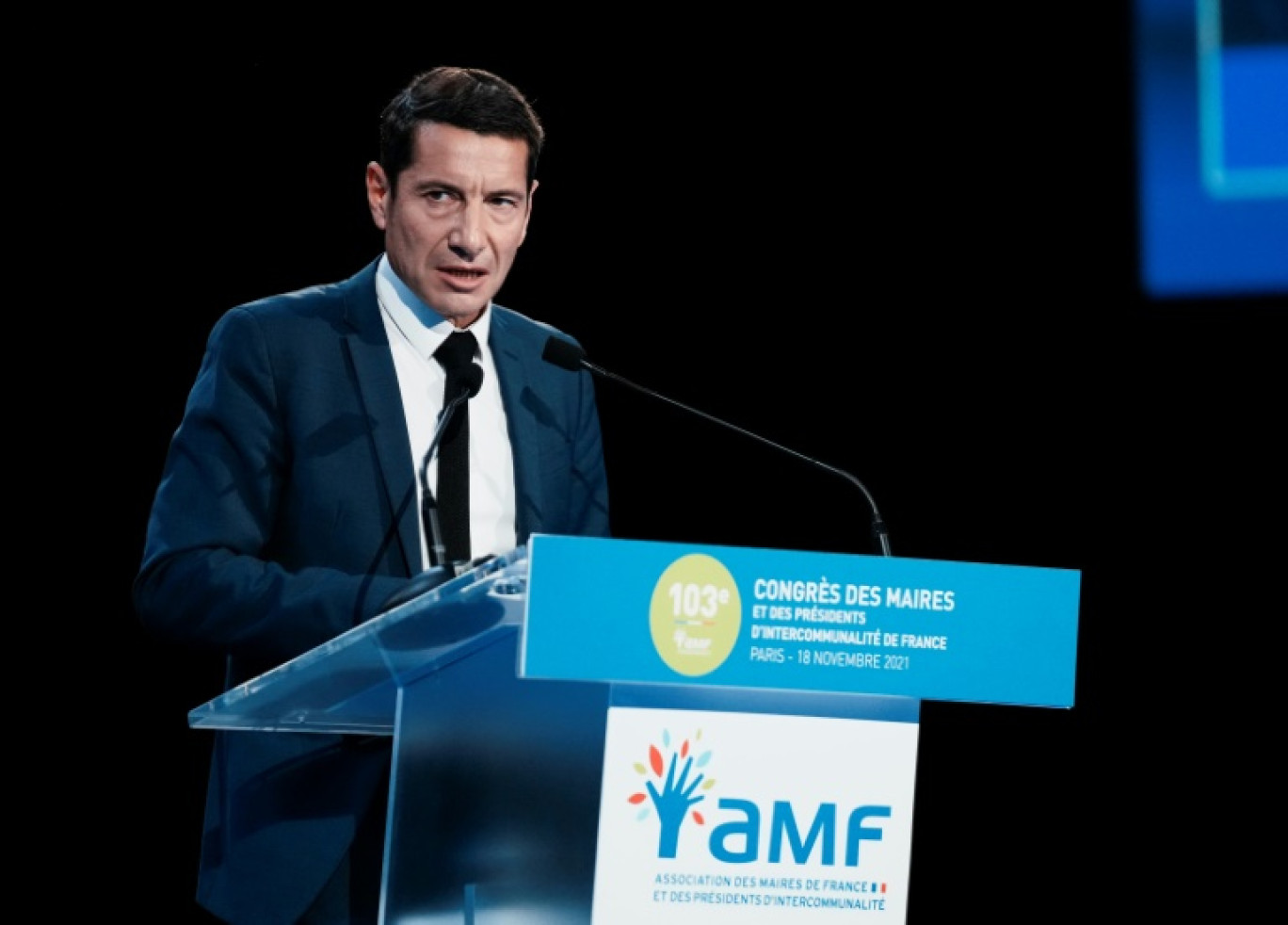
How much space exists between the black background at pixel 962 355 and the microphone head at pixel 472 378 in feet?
5.19

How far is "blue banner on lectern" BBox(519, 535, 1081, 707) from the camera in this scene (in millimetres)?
1656

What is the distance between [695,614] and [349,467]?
0.77 m

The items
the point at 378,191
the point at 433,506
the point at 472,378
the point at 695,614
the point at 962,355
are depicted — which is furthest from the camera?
the point at 962,355

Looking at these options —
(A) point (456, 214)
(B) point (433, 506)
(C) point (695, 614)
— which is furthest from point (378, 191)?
(C) point (695, 614)

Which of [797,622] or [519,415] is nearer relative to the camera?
[797,622]

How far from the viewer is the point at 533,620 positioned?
5.35 feet

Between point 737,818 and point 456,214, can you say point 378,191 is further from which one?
point 737,818

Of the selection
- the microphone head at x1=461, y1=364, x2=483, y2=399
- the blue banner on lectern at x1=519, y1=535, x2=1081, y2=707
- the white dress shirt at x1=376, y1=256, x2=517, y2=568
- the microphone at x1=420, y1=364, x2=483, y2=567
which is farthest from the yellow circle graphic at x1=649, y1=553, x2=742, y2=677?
the white dress shirt at x1=376, y1=256, x2=517, y2=568

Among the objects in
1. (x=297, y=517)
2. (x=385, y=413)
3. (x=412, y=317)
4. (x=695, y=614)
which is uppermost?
(x=412, y=317)

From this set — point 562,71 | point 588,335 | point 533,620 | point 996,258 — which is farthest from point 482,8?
point 533,620

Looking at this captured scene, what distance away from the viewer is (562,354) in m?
2.27

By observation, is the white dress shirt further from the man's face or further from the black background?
the black background

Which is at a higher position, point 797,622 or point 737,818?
point 797,622

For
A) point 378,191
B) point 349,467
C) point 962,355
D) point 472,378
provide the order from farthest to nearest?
point 962,355 → point 378,191 → point 349,467 → point 472,378
